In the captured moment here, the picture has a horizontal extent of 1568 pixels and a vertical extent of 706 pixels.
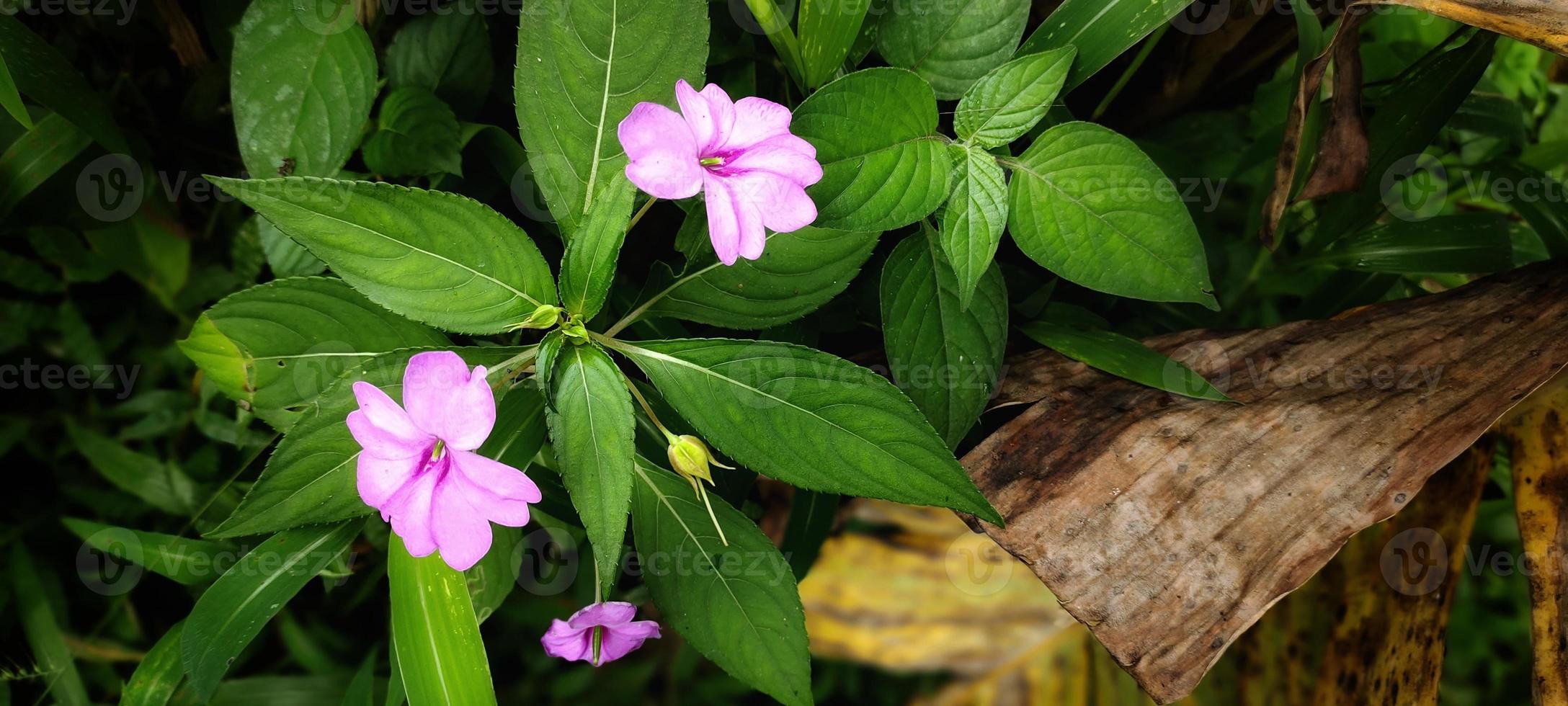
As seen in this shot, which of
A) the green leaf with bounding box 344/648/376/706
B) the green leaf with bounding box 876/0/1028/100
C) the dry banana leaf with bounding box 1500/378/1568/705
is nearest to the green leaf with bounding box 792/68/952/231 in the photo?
the green leaf with bounding box 876/0/1028/100

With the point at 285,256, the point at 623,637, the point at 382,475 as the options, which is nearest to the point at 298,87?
the point at 285,256

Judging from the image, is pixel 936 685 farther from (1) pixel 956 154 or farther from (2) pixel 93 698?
(2) pixel 93 698

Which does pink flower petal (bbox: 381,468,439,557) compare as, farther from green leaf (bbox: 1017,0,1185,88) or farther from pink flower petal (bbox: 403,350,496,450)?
green leaf (bbox: 1017,0,1185,88)

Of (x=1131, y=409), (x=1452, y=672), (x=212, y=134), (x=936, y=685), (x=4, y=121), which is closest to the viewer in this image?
(x=1131, y=409)

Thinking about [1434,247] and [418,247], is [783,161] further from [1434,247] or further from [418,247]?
[1434,247]

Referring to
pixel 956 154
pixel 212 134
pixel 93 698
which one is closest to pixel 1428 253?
pixel 956 154

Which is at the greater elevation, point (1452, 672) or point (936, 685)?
point (936, 685)
